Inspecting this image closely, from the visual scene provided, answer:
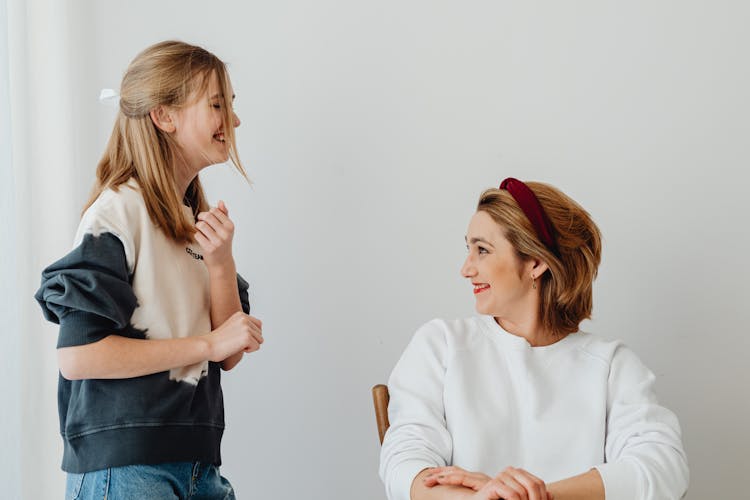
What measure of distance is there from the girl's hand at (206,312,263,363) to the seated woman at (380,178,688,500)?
1.06 ft

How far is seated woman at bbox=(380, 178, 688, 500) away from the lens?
56.5 inches

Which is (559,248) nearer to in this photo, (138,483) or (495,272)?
(495,272)

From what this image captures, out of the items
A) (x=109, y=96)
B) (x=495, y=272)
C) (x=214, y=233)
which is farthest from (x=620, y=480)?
(x=109, y=96)

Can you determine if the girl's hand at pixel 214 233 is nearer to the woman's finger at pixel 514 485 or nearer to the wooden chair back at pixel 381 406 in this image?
the wooden chair back at pixel 381 406

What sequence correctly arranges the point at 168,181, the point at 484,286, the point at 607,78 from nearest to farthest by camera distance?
the point at 168,181
the point at 484,286
the point at 607,78

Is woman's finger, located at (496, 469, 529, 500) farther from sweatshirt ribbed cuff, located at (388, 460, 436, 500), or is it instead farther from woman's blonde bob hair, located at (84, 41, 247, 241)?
woman's blonde bob hair, located at (84, 41, 247, 241)

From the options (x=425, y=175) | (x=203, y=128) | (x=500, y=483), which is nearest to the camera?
(x=500, y=483)

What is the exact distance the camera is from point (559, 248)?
5.03 ft

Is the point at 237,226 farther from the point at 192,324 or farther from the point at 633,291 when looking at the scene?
the point at 633,291

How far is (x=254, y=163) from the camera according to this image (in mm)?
1866

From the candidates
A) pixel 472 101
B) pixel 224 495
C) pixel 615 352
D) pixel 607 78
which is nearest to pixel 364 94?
pixel 472 101

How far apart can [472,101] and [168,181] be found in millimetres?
783

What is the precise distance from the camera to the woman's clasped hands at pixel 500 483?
4.12ft

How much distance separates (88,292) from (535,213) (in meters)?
0.77
